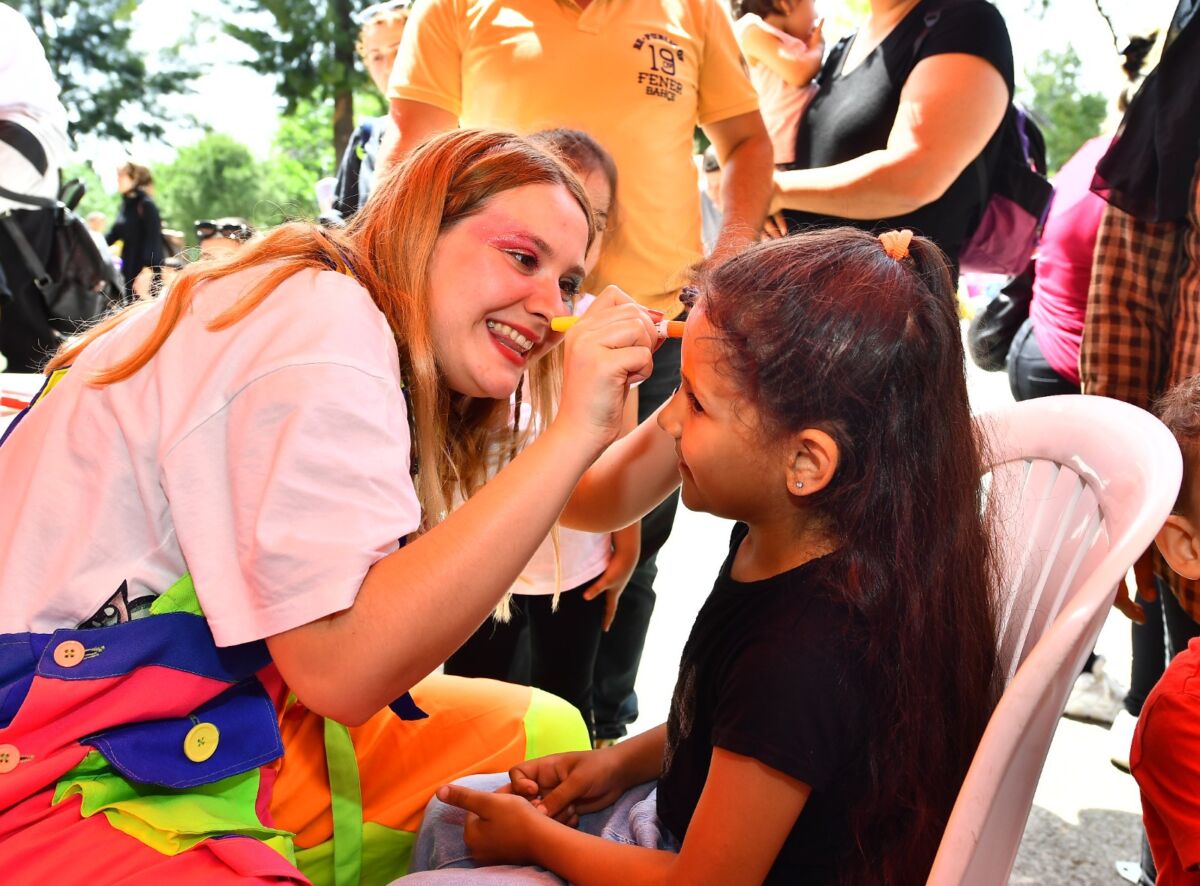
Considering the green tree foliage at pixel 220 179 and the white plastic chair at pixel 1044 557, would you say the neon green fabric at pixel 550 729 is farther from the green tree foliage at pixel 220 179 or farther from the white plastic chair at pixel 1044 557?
the green tree foliage at pixel 220 179

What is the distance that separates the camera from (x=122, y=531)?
958 millimetres

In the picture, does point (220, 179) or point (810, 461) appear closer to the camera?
point (810, 461)

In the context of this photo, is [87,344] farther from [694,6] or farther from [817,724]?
[694,6]

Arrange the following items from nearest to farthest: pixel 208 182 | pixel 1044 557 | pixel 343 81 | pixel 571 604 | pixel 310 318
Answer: pixel 310 318 < pixel 1044 557 < pixel 571 604 < pixel 343 81 < pixel 208 182

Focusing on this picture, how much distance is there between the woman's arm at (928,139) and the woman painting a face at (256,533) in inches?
35.3

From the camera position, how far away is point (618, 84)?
1.91 metres

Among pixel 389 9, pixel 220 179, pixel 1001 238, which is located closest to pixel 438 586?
pixel 1001 238

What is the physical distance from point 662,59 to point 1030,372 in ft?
3.39

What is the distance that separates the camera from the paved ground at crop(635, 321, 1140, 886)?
5.64 ft

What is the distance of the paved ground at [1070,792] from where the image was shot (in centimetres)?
172

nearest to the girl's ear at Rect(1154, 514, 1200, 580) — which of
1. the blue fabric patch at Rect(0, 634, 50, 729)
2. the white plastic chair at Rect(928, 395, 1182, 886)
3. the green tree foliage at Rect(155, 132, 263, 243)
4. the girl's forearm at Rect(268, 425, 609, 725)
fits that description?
the white plastic chair at Rect(928, 395, 1182, 886)

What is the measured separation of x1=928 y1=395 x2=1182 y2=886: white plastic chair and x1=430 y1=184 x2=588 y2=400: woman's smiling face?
504mm

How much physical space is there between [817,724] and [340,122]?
31.1 feet

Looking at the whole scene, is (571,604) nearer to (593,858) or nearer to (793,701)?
(593,858)
